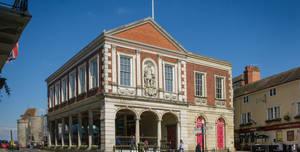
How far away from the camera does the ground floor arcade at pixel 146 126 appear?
1218 inches

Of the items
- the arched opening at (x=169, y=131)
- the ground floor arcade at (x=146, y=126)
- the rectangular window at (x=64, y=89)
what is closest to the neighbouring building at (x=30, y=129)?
the rectangular window at (x=64, y=89)

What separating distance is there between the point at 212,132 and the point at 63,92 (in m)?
16.5

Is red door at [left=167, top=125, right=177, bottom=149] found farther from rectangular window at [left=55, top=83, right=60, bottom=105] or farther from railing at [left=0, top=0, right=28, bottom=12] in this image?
railing at [left=0, top=0, right=28, bottom=12]

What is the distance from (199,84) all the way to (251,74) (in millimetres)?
19464

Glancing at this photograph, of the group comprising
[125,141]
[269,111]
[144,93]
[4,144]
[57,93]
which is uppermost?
[57,93]

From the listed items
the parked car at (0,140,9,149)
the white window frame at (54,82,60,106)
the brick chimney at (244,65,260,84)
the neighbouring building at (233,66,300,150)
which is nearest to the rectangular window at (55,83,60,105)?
the white window frame at (54,82,60,106)

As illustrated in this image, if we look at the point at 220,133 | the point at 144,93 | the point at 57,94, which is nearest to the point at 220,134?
the point at 220,133

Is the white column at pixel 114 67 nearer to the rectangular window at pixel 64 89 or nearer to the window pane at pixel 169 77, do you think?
the window pane at pixel 169 77

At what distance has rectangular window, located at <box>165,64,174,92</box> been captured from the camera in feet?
117

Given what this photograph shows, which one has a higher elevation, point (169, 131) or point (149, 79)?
point (149, 79)

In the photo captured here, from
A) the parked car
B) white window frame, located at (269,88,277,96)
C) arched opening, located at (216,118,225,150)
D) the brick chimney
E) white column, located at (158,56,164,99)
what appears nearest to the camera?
white column, located at (158,56,164,99)

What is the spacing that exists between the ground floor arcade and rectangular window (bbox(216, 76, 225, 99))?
157 cm

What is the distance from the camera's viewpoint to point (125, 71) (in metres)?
32.6

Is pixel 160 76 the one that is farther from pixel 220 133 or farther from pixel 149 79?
pixel 220 133
